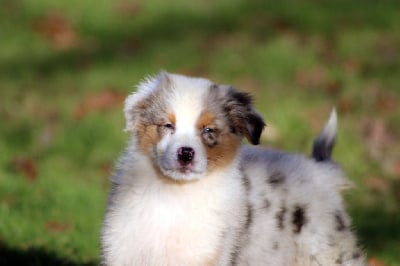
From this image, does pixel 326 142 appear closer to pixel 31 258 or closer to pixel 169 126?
pixel 169 126

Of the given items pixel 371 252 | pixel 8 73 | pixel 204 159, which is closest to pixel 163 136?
pixel 204 159

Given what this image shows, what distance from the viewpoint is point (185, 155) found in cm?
554

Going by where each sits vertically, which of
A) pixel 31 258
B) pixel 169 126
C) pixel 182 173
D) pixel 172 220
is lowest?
pixel 31 258

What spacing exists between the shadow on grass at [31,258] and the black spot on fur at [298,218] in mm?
2206

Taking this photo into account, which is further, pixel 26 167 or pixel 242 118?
pixel 26 167

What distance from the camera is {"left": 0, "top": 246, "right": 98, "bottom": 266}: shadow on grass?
7.66m

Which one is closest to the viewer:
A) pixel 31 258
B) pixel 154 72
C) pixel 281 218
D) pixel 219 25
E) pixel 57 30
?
pixel 281 218

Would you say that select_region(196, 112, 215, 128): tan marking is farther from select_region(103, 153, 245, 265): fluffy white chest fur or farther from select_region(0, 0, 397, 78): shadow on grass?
select_region(0, 0, 397, 78): shadow on grass

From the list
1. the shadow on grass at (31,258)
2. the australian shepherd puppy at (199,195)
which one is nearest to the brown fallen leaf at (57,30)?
the shadow on grass at (31,258)

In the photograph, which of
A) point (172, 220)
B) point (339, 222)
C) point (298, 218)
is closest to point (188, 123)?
point (172, 220)

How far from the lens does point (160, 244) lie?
5738 mm

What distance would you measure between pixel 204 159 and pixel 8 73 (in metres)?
9.52

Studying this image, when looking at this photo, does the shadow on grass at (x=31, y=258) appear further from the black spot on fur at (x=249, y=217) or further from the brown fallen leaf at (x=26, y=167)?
the brown fallen leaf at (x=26, y=167)

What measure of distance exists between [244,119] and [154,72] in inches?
336
